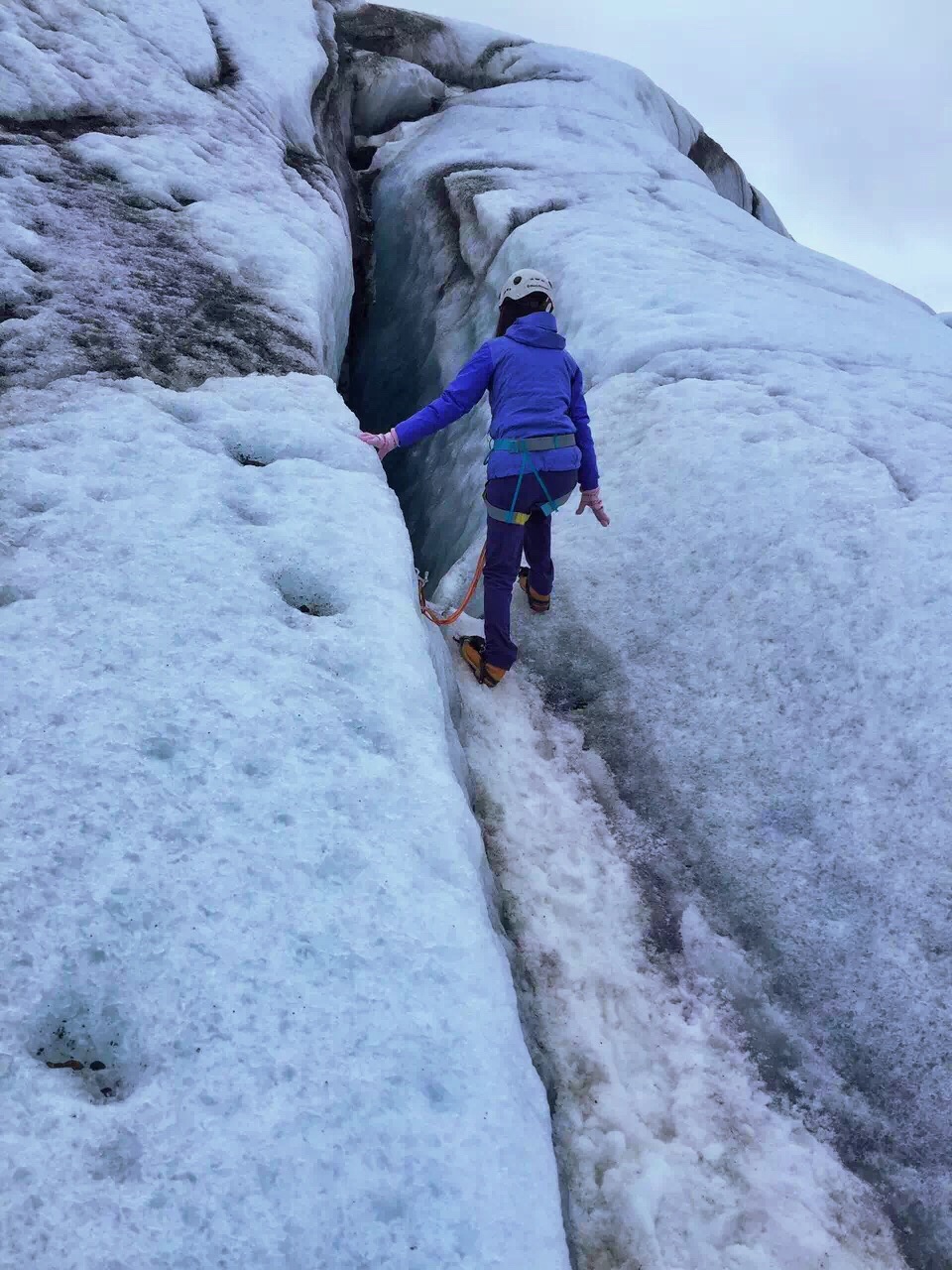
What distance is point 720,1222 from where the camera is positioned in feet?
8.39

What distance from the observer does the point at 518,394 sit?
13.7ft

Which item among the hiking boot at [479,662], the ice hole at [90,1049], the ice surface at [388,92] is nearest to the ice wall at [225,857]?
the ice hole at [90,1049]

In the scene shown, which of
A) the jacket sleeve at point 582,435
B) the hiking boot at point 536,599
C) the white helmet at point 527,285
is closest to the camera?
the white helmet at point 527,285

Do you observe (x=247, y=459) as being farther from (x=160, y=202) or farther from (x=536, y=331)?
Result: (x=160, y=202)

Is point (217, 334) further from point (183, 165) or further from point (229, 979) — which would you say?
point (229, 979)

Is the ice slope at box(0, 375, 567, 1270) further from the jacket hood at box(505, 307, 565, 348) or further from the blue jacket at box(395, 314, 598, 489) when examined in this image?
the jacket hood at box(505, 307, 565, 348)

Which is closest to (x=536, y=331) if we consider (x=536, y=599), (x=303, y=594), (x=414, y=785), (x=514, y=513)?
(x=514, y=513)

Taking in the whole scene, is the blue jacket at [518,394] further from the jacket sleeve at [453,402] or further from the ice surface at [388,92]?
the ice surface at [388,92]

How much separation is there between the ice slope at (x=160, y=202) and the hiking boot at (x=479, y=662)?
2.06 m

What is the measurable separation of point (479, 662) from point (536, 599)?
2.36 feet

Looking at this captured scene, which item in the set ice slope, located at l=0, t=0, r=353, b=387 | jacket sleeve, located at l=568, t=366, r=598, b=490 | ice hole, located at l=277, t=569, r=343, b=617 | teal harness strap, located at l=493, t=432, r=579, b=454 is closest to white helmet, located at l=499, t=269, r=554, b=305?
jacket sleeve, located at l=568, t=366, r=598, b=490

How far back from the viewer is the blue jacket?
4.13 meters

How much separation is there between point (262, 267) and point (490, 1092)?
568 centimetres

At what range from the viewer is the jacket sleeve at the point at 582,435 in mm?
4484
